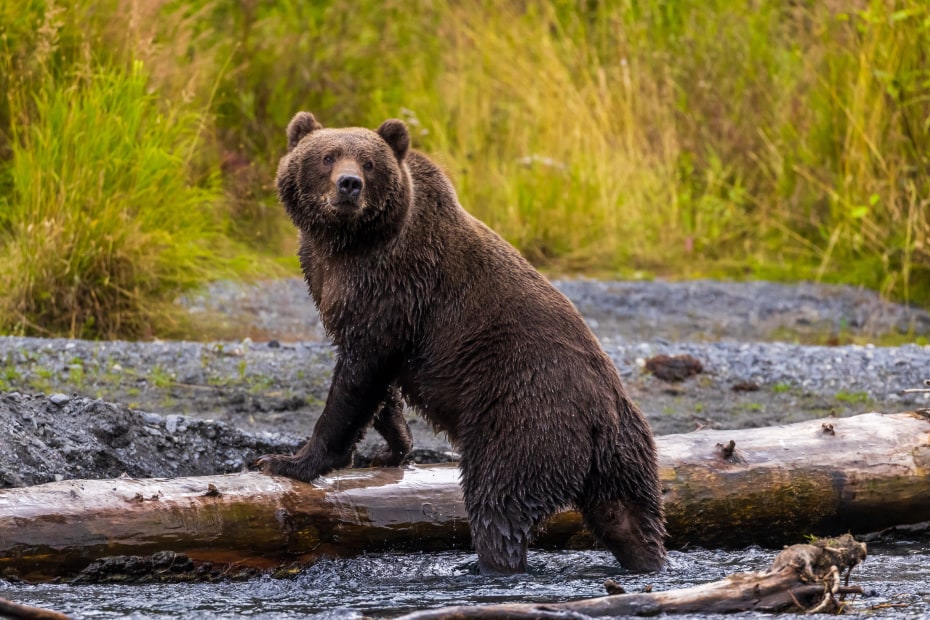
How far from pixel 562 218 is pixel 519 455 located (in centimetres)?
844

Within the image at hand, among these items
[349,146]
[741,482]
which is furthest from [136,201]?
[741,482]

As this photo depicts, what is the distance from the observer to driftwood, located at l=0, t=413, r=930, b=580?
172 inches

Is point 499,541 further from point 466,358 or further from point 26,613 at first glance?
point 26,613

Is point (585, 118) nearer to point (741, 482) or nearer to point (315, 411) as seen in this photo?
point (315, 411)

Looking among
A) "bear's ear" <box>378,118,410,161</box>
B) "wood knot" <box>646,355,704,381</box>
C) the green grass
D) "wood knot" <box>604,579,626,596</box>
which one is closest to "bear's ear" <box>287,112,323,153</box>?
"bear's ear" <box>378,118,410,161</box>

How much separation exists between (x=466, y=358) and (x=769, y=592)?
5.23 feet

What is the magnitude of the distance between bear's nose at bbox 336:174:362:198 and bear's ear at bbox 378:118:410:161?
0.46m

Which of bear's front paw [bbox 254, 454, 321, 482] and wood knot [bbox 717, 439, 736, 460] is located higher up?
bear's front paw [bbox 254, 454, 321, 482]

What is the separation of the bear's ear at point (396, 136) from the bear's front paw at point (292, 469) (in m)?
1.41

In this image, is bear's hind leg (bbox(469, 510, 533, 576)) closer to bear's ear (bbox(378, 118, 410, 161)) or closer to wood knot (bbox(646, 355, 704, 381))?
bear's ear (bbox(378, 118, 410, 161))

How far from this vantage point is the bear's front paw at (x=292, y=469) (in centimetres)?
495

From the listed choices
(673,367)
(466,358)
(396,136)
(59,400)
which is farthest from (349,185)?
(673,367)

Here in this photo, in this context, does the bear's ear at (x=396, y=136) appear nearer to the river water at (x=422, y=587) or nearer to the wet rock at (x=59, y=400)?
the river water at (x=422, y=587)

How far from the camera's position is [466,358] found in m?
4.93
